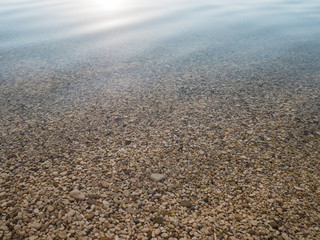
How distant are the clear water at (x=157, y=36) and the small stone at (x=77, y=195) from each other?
263cm

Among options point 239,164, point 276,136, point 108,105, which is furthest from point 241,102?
point 108,105

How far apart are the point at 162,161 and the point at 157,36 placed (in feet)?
A: 14.5

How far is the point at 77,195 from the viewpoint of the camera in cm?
189

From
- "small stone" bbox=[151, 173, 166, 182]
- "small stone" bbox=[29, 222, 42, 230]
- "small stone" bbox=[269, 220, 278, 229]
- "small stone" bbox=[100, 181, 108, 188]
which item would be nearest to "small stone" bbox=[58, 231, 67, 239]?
"small stone" bbox=[29, 222, 42, 230]

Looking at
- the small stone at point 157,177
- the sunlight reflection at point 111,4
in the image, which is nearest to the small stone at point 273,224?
the small stone at point 157,177

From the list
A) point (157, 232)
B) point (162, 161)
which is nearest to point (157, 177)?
point (162, 161)

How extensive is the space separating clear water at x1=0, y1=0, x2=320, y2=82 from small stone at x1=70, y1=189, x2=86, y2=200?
104 inches

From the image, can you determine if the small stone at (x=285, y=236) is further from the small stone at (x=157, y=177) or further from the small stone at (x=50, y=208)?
the small stone at (x=50, y=208)

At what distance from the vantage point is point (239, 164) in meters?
2.15

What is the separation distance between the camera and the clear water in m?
4.52

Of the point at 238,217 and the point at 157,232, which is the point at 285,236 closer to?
the point at 238,217

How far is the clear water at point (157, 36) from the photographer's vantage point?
4520mm

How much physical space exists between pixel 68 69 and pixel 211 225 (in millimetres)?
3429

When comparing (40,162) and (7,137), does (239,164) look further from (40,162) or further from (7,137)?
(7,137)
